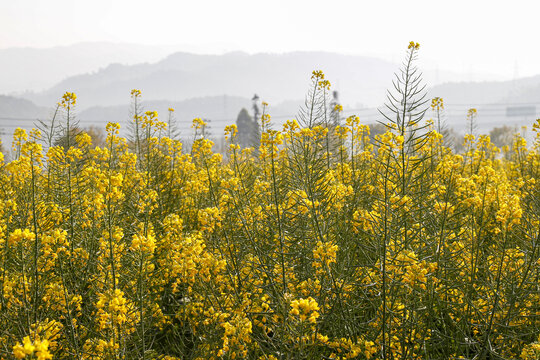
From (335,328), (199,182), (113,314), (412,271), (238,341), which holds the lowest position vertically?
(335,328)

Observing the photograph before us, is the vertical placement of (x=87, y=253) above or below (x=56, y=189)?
below

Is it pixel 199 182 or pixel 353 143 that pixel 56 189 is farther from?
pixel 353 143

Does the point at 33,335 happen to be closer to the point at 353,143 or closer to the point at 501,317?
the point at 501,317

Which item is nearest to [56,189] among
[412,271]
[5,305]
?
[5,305]

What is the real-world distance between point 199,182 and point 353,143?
3024mm

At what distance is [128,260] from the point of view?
3.98 m

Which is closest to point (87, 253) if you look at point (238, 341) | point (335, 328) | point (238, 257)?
point (238, 257)

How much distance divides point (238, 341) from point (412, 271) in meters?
1.30

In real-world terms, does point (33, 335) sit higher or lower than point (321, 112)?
lower

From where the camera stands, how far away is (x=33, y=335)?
255 cm

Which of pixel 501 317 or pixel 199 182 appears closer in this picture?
pixel 501 317

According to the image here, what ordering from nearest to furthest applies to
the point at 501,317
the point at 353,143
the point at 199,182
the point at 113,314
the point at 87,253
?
the point at 113,314, the point at 501,317, the point at 87,253, the point at 199,182, the point at 353,143

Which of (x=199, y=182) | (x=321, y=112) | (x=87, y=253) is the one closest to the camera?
(x=87, y=253)

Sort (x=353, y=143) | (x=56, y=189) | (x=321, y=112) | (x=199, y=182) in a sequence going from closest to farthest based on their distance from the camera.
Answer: (x=56, y=189) < (x=321, y=112) < (x=199, y=182) < (x=353, y=143)
